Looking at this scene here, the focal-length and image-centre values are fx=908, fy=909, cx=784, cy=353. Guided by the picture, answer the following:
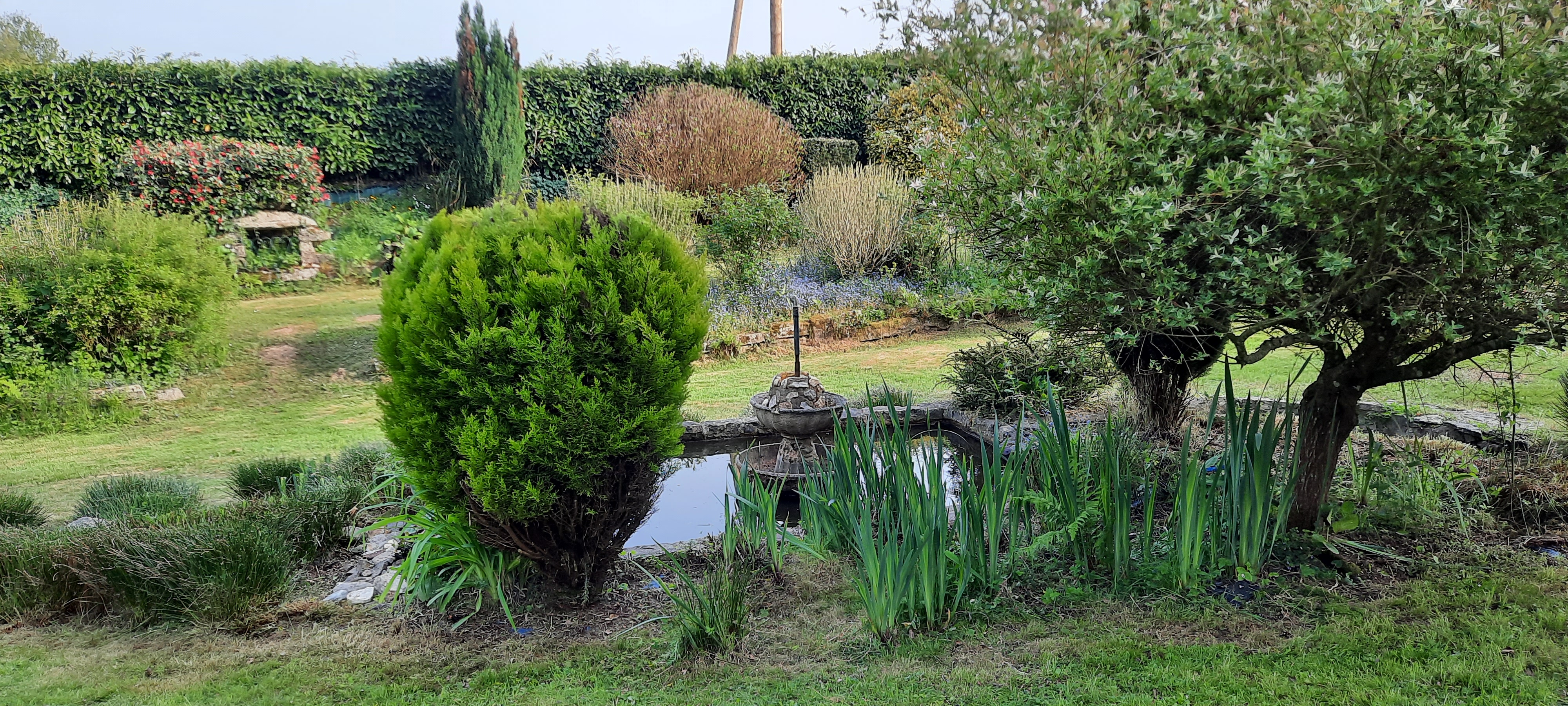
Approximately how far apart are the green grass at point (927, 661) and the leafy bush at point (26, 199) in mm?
9826

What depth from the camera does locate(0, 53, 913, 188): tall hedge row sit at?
11.8 metres

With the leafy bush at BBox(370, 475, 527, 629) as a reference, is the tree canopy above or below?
above

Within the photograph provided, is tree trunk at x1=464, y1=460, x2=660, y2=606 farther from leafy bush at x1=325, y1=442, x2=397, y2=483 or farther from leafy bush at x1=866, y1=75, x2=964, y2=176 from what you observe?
leafy bush at x1=866, y1=75, x2=964, y2=176

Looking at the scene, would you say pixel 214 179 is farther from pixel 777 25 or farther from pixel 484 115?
pixel 777 25

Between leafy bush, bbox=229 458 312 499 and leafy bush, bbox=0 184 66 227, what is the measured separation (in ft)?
26.3

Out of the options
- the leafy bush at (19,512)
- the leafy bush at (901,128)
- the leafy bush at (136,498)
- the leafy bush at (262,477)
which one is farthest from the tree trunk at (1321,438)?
the leafy bush at (901,128)

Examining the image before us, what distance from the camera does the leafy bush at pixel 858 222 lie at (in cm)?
1087

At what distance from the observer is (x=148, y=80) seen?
12.4 m

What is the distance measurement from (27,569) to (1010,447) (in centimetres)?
457

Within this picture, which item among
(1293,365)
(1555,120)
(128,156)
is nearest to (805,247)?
(1293,365)

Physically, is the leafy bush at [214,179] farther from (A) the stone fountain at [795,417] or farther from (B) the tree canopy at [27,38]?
(B) the tree canopy at [27,38]

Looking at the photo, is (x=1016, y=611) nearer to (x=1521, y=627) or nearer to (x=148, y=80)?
(x=1521, y=627)

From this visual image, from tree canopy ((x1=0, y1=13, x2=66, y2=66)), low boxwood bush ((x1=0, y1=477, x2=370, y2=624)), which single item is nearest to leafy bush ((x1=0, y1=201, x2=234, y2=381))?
low boxwood bush ((x1=0, y1=477, x2=370, y2=624))

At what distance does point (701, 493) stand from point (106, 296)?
5.56 metres
